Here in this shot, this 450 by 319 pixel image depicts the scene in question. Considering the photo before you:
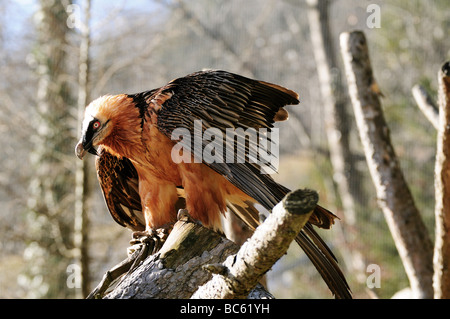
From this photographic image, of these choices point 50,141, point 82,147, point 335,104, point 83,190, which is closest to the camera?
point 82,147

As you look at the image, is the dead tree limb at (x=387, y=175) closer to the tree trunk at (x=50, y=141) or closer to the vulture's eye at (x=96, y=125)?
the vulture's eye at (x=96, y=125)

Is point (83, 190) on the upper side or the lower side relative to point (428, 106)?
lower

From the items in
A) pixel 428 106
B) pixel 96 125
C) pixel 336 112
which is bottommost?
pixel 96 125

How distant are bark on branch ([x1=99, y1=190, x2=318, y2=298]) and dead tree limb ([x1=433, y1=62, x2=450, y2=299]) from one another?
1367 millimetres

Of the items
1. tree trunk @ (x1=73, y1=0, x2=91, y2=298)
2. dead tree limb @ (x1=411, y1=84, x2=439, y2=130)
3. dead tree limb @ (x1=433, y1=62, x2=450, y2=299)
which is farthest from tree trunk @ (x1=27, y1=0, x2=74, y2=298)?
dead tree limb @ (x1=433, y1=62, x2=450, y2=299)

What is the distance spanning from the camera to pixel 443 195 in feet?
9.73

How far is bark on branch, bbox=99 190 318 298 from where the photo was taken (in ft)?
4.60

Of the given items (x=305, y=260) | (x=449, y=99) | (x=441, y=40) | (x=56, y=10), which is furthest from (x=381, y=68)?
(x=449, y=99)

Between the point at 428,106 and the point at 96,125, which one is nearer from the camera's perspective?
the point at 96,125

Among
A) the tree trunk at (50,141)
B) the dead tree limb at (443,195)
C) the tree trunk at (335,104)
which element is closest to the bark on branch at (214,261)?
the dead tree limb at (443,195)

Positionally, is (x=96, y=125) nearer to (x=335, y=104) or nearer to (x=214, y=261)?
(x=214, y=261)

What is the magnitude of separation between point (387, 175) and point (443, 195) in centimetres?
53

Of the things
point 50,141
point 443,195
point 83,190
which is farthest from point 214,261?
point 50,141

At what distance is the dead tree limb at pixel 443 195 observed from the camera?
2.81 meters
